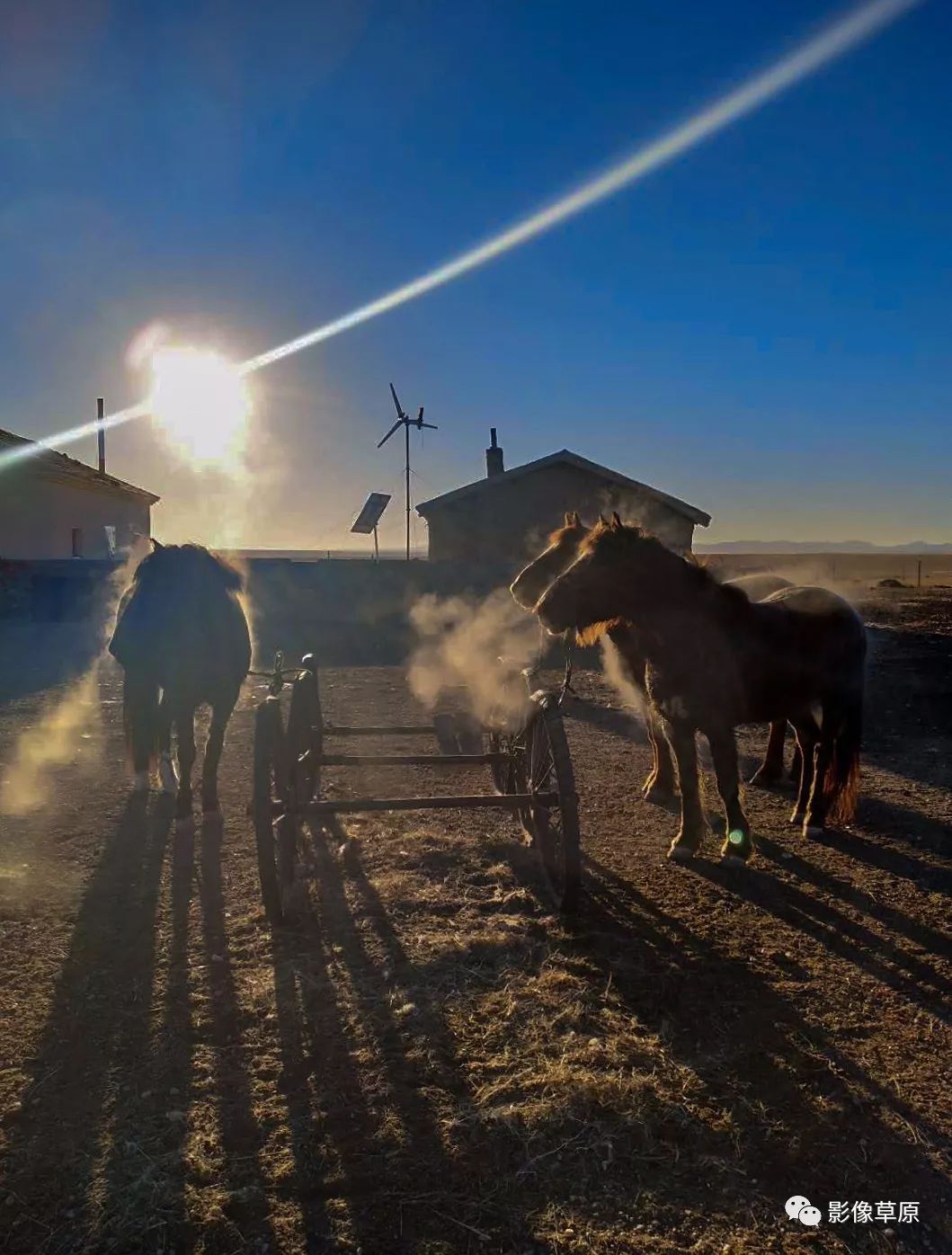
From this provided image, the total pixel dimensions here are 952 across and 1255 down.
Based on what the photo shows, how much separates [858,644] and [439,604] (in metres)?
15.5

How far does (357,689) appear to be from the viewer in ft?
41.6

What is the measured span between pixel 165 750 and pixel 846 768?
5487 millimetres

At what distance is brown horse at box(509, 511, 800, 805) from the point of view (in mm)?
6938

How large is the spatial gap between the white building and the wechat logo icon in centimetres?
2493

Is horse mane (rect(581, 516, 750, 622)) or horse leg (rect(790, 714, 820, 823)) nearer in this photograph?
horse mane (rect(581, 516, 750, 622))

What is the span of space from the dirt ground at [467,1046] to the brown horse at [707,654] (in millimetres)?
460

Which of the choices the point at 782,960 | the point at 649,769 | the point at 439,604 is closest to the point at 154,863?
the point at 782,960

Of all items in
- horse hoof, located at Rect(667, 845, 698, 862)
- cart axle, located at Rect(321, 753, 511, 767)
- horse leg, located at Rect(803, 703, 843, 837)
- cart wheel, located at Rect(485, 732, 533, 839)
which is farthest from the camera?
horse leg, located at Rect(803, 703, 843, 837)

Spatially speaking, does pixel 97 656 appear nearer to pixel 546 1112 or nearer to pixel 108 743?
pixel 108 743

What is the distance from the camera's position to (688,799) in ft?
18.1

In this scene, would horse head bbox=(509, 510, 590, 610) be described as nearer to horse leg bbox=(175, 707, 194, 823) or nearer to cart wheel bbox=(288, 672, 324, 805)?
cart wheel bbox=(288, 672, 324, 805)

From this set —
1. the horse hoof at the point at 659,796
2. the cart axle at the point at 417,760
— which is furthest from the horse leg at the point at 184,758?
the horse hoof at the point at 659,796

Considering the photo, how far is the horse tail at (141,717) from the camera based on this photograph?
6.32 m

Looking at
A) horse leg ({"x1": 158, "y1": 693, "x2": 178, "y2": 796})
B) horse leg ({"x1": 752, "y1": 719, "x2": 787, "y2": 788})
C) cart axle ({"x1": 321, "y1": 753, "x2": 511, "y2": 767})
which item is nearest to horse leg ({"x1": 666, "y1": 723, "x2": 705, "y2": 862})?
cart axle ({"x1": 321, "y1": 753, "x2": 511, "y2": 767})
